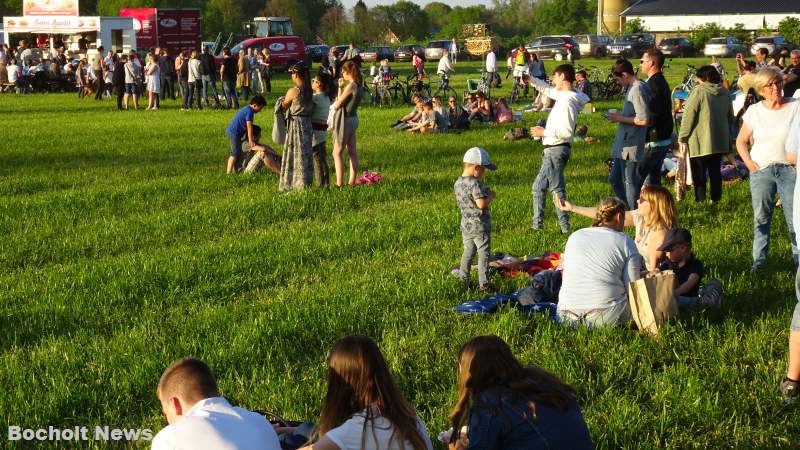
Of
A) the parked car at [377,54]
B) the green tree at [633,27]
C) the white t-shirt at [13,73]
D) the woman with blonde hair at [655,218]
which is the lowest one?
the woman with blonde hair at [655,218]

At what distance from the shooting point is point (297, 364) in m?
7.01

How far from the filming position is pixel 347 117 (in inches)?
567

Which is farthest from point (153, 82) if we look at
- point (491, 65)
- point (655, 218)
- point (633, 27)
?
point (633, 27)

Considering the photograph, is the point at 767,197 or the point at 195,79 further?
the point at 195,79

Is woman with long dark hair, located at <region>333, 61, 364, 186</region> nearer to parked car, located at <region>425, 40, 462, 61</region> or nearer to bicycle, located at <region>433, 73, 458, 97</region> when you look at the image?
bicycle, located at <region>433, 73, 458, 97</region>

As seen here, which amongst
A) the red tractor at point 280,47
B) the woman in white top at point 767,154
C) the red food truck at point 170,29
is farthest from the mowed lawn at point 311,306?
the red tractor at point 280,47

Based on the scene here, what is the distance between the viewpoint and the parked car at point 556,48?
206 ft

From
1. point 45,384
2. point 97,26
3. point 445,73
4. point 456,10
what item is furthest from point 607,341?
point 456,10

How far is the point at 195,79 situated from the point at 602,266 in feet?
80.4

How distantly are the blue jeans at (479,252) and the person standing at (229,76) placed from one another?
72.0 ft

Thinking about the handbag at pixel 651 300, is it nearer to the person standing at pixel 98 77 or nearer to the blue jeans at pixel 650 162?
the blue jeans at pixel 650 162

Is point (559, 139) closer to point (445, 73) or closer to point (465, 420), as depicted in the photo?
point (465, 420)

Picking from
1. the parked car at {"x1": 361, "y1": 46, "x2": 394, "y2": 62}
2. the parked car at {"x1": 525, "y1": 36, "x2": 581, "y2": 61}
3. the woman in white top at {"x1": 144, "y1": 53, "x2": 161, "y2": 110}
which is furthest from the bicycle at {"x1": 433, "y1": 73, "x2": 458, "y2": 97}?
the parked car at {"x1": 361, "y1": 46, "x2": 394, "y2": 62}

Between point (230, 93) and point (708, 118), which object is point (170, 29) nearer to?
point (230, 93)
